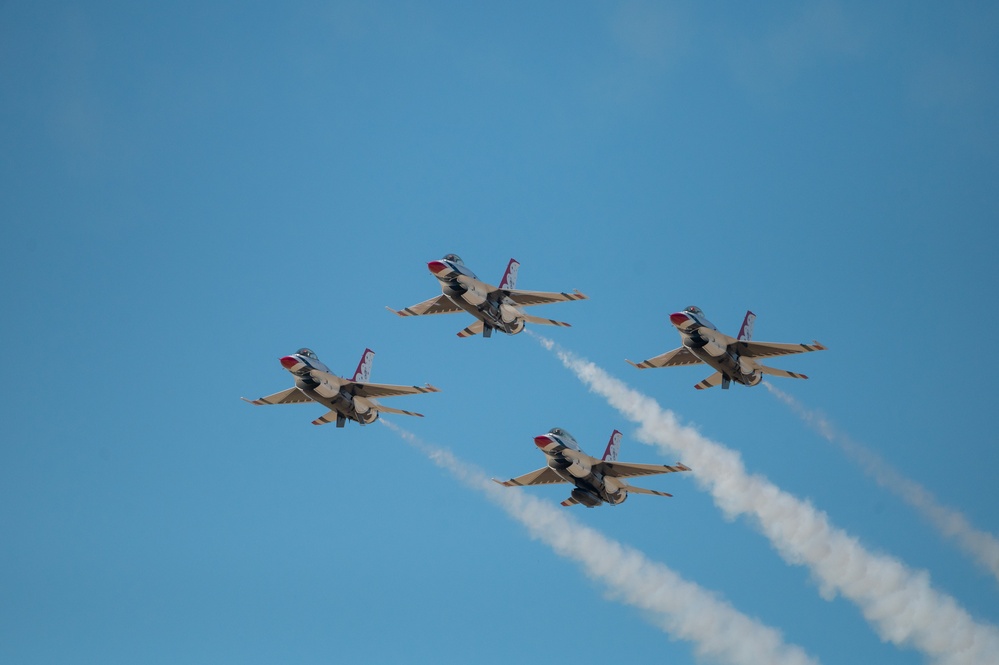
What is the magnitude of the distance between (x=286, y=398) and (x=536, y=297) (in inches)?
771

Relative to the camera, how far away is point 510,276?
12875cm

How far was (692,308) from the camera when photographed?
120312mm

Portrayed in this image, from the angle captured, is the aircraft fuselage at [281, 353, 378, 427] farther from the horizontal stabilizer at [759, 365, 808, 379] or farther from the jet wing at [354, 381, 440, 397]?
the horizontal stabilizer at [759, 365, 808, 379]

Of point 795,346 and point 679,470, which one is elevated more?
point 795,346

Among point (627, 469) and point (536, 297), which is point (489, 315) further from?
point (627, 469)

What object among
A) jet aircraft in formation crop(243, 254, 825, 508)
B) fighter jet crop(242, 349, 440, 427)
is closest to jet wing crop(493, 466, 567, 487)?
jet aircraft in formation crop(243, 254, 825, 508)

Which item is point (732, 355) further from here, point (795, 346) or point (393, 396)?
point (393, 396)

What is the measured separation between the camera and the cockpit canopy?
4700 inches

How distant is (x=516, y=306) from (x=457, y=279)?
549cm

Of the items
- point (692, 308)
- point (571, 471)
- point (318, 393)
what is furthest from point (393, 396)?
point (692, 308)

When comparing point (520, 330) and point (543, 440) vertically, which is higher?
point (520, 330)

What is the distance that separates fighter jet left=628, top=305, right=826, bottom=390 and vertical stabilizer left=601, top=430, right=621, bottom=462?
7.21m

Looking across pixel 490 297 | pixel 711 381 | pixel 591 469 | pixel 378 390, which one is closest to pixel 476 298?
pixel 490 297

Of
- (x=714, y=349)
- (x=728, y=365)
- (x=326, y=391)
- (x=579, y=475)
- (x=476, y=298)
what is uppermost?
(x=728, y=365)
